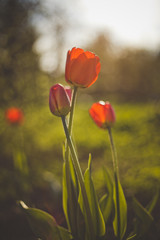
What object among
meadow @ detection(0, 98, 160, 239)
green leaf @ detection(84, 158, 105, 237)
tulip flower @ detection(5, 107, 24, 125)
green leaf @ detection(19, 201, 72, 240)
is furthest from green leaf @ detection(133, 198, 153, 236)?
tulip flower @ detection(5, 107, 24, 125)

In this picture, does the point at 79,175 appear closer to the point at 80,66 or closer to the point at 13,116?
the point at 80,66

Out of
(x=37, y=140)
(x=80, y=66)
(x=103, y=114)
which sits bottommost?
(x=37, y=140)

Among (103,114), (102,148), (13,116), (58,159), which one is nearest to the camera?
(103,114)

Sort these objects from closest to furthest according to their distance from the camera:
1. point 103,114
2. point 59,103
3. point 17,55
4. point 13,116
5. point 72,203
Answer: point 59,103 < point 72,203 < point 103,114 < point 13,116 < point 17,55

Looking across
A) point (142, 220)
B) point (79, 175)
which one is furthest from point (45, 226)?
point (142, 220)

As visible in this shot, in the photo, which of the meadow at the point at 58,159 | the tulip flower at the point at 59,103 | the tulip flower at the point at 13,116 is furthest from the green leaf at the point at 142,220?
the tulip flower at the point at 13,116

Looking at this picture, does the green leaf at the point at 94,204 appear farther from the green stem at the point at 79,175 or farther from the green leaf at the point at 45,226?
the green leaf at the point at 45,226
